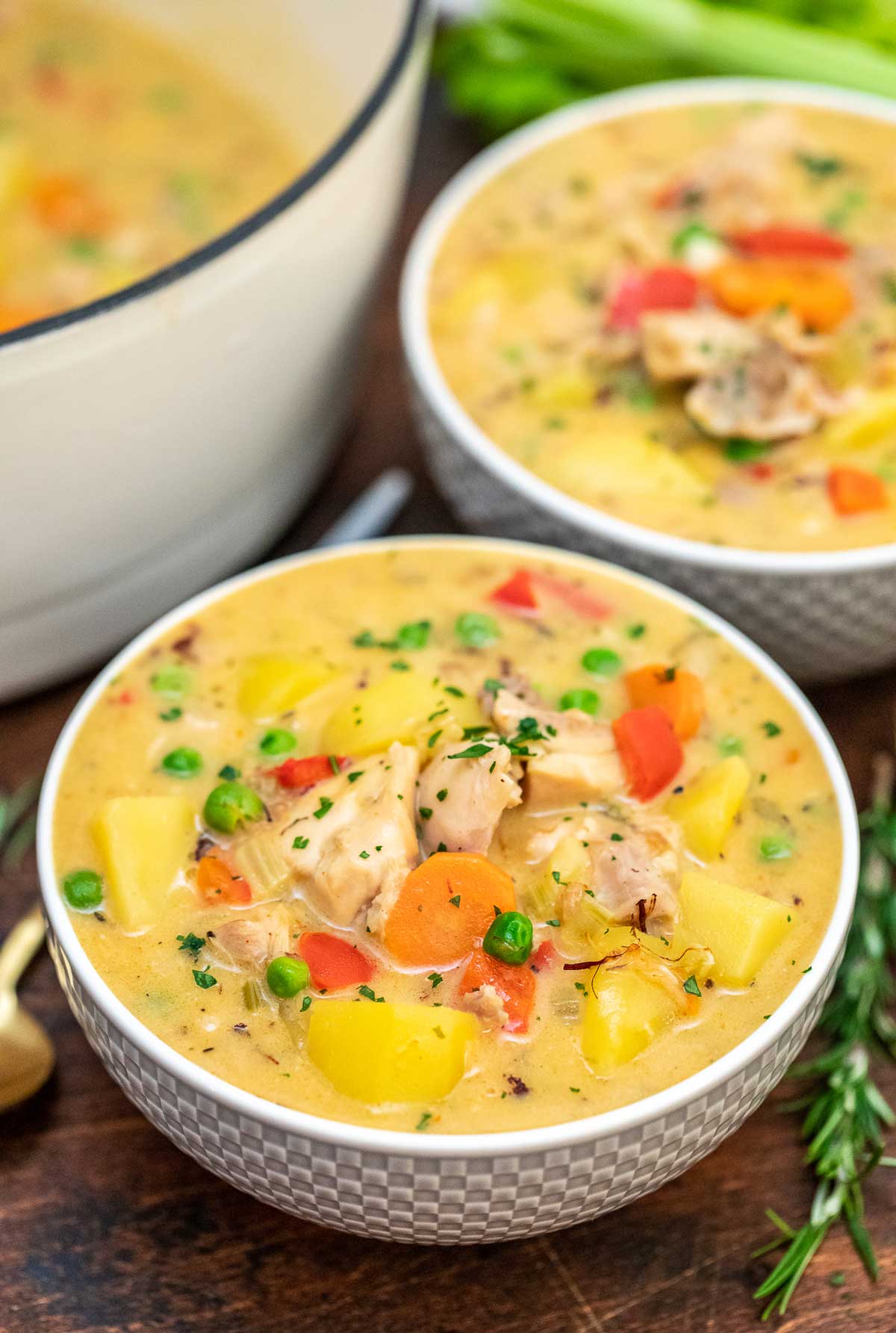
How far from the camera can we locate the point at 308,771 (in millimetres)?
2109

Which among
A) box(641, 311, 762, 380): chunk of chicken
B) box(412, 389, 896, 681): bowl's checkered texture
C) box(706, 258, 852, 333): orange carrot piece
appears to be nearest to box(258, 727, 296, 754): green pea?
box(412, 389, 896, 681): bowl's checkered texture

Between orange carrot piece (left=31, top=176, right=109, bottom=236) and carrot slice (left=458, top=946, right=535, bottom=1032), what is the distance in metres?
2.12

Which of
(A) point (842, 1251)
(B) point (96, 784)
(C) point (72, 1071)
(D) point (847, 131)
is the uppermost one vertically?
(D) point (847, 131)

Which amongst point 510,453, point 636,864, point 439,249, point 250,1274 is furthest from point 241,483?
point 250,1274

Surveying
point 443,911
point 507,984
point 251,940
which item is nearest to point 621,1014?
point 507,984

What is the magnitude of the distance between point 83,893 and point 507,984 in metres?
0.57

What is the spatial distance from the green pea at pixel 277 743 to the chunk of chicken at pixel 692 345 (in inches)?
40.7

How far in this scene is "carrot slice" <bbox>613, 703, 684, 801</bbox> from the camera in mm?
2094

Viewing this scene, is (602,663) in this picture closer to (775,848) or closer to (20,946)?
(775,848)

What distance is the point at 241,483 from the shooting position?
2.72 metres

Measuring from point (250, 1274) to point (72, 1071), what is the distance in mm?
431

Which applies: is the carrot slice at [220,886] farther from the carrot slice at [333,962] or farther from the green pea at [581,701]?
the green pea at [581,701]

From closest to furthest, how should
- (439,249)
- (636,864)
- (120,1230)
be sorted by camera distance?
(636,864)
(120,1230)
(439,249)

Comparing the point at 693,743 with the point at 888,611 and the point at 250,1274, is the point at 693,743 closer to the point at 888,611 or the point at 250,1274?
the point at 888,611
